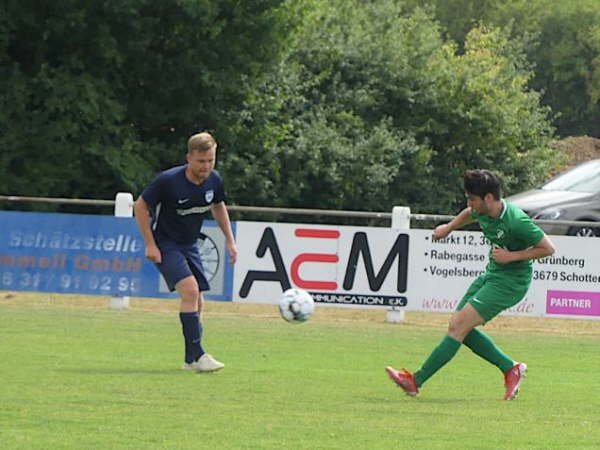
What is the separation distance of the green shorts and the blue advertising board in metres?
9.69

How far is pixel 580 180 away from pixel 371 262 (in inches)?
A: 272

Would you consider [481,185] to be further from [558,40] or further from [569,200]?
[558,40]

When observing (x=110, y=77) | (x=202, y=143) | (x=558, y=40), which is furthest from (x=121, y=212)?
(x=558, y=40)

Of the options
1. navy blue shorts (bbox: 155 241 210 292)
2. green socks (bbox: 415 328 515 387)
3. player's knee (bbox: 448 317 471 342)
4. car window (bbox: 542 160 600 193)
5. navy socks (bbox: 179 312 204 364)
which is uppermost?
navy blue shorts (bbox: 155 241 210 292)

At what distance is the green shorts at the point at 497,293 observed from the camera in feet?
36.3

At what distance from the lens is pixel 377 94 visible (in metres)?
41.3

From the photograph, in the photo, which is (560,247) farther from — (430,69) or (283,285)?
(430,69)

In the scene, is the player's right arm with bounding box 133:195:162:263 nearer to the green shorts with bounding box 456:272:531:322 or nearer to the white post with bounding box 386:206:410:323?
the green shorts with bounding box 456:272:531:322

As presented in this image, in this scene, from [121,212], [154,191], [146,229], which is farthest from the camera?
[121,212]

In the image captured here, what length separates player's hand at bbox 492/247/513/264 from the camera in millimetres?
10961

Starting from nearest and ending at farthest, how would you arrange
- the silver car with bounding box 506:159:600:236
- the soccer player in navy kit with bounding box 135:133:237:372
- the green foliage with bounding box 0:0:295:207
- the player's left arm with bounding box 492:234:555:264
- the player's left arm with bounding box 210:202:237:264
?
the player's left arm with bounding box 492:234:555:264 < the soccer player in navy kit with bounding box 135:133:237:372 < the player's left arm with bounding box 210:202:237:264 < the silver car with bounding box 506:159:600:236 < the green foliage with bounding box 0:0:295:207

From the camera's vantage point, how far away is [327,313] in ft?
69.6

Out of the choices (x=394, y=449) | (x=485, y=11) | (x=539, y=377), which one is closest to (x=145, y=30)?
(x=539, y=377)

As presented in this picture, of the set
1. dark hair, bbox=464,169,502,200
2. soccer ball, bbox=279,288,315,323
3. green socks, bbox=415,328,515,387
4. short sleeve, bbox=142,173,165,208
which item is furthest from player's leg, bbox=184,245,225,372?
dark hair, bbox=464,169,502,200
